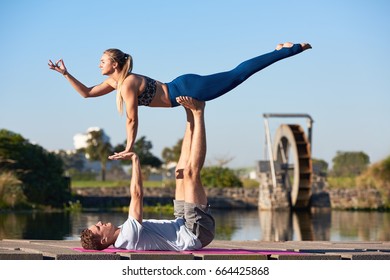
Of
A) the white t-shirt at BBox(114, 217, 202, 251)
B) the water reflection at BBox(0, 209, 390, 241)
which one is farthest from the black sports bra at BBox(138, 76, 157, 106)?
the water reflection at BBox(0, 209, 390, 241)

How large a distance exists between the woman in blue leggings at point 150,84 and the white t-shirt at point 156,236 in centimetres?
62

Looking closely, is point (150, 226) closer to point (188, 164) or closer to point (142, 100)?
point (188, 164)

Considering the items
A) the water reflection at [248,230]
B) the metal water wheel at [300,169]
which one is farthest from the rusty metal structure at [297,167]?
the water reflection at [248,230]

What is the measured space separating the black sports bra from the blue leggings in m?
0.16

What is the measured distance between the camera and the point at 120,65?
8.02m

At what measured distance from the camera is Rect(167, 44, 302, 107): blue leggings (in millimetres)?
8023

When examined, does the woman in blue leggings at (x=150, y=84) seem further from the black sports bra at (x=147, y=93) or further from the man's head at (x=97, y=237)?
the man's head at (x=97, y=237)

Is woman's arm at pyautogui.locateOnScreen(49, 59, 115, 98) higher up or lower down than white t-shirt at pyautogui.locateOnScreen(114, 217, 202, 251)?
higher up

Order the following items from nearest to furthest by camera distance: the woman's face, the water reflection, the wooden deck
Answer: the wooden deck < the woman's face < the water reflection

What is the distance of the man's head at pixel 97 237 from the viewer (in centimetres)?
745

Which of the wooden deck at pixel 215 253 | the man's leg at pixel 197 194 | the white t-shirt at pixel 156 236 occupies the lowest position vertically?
the wooden deck at pixel 215 253

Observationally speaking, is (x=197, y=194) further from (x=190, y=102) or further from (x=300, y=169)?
(x=300, y=169)

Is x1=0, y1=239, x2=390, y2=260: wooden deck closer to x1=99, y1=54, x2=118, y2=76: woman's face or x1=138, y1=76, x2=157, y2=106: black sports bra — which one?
x1=138, y1=76, x2=157, y2=106: black sports bra

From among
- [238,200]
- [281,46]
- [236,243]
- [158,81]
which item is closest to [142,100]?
[158,81]
